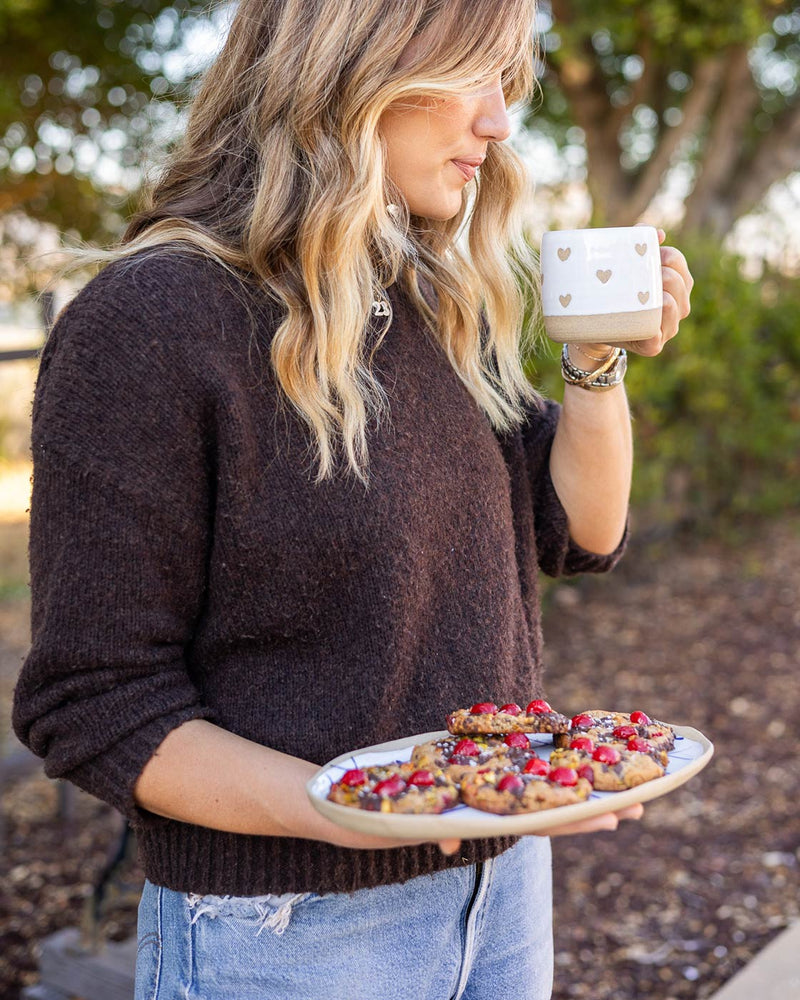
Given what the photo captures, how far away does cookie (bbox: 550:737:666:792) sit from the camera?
3.60 feet

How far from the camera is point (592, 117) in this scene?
7.40 metres

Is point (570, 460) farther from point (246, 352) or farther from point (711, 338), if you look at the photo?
point (711, 338)

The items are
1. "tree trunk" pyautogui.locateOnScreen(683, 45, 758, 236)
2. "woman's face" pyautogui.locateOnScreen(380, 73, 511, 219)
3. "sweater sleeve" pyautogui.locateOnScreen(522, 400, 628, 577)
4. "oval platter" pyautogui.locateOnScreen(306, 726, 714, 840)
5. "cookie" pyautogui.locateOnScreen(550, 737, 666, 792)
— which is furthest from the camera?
"tree trunk" pyautogui.locateOnScreen(683, 45, 758, 236)

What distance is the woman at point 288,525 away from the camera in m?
1.18

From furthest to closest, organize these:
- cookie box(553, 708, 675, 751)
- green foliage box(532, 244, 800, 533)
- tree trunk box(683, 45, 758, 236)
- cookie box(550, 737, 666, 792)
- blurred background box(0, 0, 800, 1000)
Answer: tree trunk box(683, 45, 758, 236) → green foliage box(532, 244, 800, 533) → blurred background box(0, 0, 800, 1000) → cookie box(553, 708, 675, 751) → cookie box(550, 737, 666, 792)

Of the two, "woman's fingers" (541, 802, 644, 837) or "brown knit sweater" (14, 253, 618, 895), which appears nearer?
"woman's fingers" (541, 802, 644, 837)

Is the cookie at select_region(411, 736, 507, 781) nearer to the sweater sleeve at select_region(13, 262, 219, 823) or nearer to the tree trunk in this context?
the sweater sleeve at select_region(13, 262, 219, 823)

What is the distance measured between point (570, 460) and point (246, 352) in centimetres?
60

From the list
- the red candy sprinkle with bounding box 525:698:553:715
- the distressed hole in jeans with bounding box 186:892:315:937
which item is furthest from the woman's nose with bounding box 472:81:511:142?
the distressed hole in jeans with bounding box 186:892:315:937

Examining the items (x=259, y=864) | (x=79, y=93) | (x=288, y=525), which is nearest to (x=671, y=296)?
(x=288, y=525)

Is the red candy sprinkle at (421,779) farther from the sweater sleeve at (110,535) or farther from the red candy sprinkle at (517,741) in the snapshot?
the sweater sleeve at (110,535)

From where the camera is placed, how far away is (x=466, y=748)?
120cm

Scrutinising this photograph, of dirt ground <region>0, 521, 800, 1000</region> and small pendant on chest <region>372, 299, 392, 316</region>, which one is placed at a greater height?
small pendant on chest <region>372, 299, 392, 316</region>

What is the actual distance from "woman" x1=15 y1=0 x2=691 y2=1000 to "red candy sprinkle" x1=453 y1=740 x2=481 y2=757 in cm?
13
